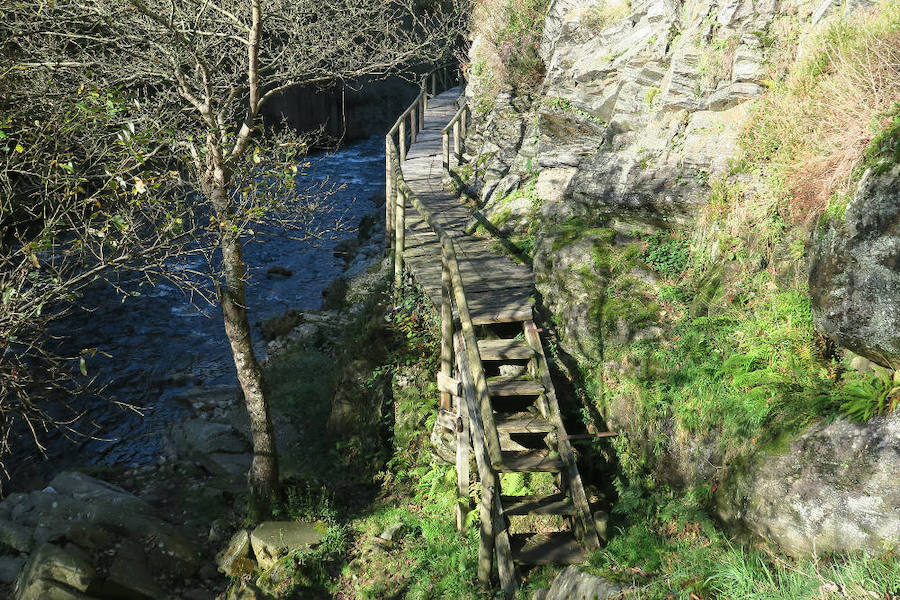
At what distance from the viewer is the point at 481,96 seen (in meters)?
17.3

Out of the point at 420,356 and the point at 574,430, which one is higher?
the point at 574,430

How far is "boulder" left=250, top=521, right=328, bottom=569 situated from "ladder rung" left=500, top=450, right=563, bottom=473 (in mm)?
3032

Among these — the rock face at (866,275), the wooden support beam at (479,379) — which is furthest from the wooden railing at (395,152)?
the rock face at (866,275)

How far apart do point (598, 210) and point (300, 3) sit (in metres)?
5.46

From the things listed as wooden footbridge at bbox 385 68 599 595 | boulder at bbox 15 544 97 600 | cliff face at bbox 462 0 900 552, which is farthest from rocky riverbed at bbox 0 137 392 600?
cliff face at bbox 462 0 900 552

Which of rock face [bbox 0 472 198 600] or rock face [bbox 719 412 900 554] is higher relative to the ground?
rock face [bbox 719 412 900 554]

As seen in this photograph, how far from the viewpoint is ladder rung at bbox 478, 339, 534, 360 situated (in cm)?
755

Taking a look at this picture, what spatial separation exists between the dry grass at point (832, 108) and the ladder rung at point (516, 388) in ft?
10.7

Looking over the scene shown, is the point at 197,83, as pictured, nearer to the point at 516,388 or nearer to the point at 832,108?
the point at 516,388


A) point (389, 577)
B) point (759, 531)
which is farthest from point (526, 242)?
point (759, 531)

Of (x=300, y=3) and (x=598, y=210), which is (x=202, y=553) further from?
(x=300, y=3)

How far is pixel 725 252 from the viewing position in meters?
6.99

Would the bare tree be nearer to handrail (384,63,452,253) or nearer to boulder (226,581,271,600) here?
boulder (226,581,271,600)

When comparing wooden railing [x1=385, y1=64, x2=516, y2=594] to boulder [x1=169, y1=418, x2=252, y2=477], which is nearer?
wooden railing [x1=385, y1=64, x2=516, y2=594]
